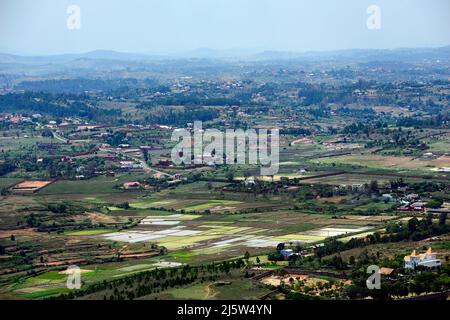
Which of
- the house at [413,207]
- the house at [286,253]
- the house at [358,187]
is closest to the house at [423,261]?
the house at [286,253]

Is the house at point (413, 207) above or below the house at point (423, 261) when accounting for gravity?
below

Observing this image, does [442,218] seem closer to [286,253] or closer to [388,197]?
[286,253]

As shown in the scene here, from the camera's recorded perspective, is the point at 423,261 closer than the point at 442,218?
Yes

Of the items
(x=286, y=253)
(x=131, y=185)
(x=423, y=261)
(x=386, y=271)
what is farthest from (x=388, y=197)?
(x=386, y=271)

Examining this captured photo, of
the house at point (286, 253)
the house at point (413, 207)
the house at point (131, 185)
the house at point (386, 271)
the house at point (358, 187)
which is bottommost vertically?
the house at point (131, 185)

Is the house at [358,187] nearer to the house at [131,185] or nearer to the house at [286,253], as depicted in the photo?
the house at [131,185]

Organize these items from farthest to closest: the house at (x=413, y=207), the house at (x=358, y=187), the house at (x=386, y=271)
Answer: the house at (x=358, y=187), the house at (x=413, y=207), the house at (x=386, y=271)

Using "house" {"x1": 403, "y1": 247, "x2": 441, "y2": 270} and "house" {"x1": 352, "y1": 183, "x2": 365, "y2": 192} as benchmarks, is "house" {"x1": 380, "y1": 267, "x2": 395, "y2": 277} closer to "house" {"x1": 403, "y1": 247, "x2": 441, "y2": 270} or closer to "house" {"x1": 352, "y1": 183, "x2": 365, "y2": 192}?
"house" {"x1": 403, "y1": 247, "x2": 441, "y2": 270}

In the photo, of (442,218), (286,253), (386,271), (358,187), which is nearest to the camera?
(386,271)
